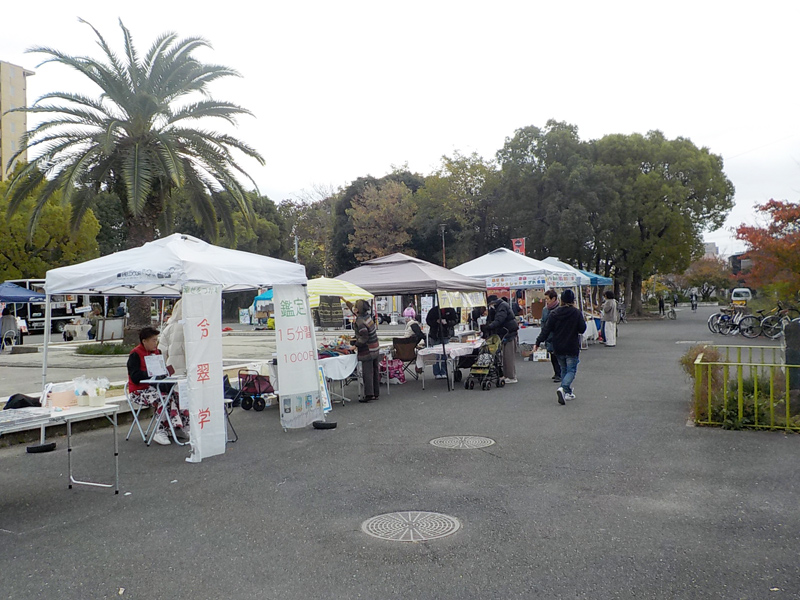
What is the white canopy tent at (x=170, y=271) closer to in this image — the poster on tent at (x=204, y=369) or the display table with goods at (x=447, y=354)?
the poster on tent at (x=204, y=369)

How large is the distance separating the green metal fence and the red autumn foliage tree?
10.9 meters

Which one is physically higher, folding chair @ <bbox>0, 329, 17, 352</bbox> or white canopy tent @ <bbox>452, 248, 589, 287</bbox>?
white canopy tent @ <bbox>452, 248, 589, 287</bbox>

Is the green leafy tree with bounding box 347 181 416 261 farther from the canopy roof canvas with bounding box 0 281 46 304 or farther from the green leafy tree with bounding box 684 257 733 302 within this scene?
the green leafy tree with bounding box 684 257 733 302

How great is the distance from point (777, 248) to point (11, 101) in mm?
82011

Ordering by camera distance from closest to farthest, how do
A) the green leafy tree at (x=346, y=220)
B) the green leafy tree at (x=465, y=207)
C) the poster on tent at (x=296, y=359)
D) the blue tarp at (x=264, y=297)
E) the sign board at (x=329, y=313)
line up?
1. the poster on tent at (x=296, y=359)
2. the blue tarp at (x=264, y=297)
3. the sign board at (x=329, y=313)
4. the green leafy tree at (x=465, y=207)
5. the green leafy tree at (x=346, y=220)

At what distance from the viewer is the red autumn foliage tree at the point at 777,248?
58.1ft

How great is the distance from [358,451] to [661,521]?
11.5ft

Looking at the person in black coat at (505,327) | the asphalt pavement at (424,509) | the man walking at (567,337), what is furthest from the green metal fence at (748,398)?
the person in black coat at (505,327)

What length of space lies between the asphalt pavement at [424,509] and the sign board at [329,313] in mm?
27731

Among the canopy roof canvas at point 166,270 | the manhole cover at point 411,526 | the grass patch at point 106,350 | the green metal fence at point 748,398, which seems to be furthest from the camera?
the grass patch at point 106,350

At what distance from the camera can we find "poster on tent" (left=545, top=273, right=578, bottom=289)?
17453mm

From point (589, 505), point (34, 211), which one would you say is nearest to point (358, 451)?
point (589, 505)

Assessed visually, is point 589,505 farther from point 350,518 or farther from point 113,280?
point 113,280

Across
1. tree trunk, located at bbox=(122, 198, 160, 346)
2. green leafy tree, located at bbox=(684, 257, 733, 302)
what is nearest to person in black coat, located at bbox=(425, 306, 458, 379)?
tree trunk, located at bbox=(122, 198, 160, 346)
